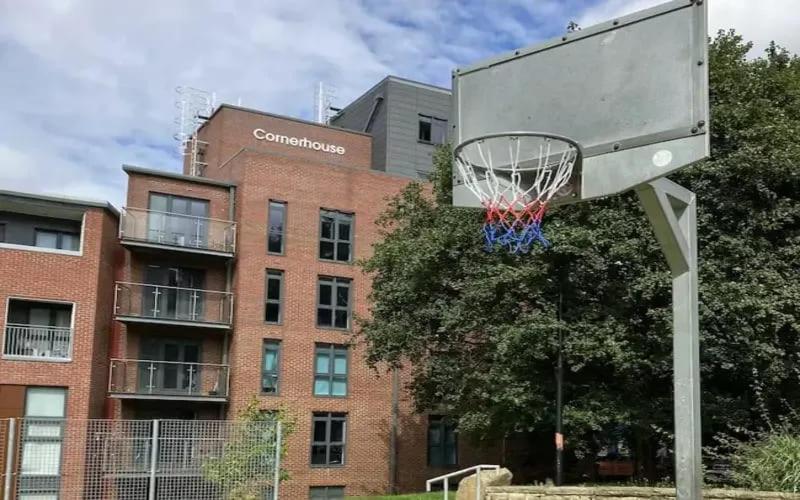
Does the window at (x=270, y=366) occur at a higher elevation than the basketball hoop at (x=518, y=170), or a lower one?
lower

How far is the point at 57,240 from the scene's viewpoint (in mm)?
25359

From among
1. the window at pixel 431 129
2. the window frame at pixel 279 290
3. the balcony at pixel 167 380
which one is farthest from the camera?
the window at pixel 431 129

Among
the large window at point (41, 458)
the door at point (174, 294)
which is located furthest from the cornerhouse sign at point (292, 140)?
the large window at point (41, 458)

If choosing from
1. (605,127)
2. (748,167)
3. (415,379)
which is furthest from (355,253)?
(605,127)

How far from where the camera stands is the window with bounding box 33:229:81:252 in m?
25.2

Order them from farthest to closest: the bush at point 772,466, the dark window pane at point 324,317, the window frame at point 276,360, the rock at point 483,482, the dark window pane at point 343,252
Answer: the dark window pane at point 343,252, the dark window pane at point 324,317, the window frame at point 276,360, the rock at point 483,482, the bush at point 772,466

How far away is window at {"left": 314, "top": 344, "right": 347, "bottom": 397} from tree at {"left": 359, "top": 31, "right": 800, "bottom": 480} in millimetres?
8482

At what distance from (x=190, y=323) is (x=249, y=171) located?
5.21m

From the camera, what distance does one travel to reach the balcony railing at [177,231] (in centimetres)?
2511

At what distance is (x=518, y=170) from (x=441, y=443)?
909 inches

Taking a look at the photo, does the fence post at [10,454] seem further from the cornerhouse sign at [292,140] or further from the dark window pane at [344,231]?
the cornerhouse sign at [292,140]

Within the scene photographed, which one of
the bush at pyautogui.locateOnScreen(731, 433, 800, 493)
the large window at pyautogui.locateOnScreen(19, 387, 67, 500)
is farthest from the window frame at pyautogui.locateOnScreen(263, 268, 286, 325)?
the bush at pyautogui.locateOnScreen(731, 433, 800, 493)

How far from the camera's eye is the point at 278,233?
27.0 m

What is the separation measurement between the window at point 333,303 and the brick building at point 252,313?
0.04 meters
